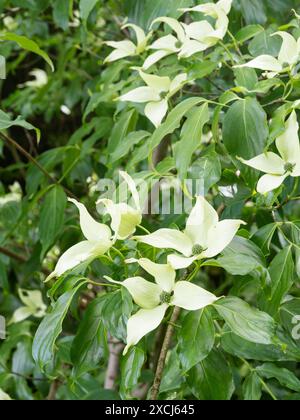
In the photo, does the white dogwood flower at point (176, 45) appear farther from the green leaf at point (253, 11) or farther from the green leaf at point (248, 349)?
the green leaf at point (248, 349)

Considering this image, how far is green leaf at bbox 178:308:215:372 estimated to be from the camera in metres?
0.61

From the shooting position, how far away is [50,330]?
0.65m

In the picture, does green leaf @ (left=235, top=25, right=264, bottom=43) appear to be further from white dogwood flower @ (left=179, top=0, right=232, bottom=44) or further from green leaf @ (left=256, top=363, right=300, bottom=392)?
green leaf @ (left=256, top=363, right=300, bottom=392)

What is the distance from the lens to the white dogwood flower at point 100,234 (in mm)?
631

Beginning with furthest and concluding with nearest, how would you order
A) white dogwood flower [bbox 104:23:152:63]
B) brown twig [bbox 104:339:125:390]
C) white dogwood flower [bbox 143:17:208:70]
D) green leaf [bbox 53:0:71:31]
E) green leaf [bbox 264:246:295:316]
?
brown twig [bbox 104:339:125:390], green leaf [bbox 53:0:71:31], white dogwood flower [bbox 104:23:152:63], white dogwood flower [bbox 143:17:208:70], green leaf [bbox 264:246:295:316]

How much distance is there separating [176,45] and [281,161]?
23 cm

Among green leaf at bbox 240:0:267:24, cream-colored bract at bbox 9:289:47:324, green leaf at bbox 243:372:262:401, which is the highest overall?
green leaf at bbox 240:0:267:24

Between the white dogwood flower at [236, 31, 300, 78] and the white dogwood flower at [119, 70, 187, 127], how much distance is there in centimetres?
10

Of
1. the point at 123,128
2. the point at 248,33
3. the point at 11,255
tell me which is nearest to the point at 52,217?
the point at 123,128

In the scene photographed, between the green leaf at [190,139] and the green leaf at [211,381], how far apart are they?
19 cm

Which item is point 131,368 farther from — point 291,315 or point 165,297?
point 291,315

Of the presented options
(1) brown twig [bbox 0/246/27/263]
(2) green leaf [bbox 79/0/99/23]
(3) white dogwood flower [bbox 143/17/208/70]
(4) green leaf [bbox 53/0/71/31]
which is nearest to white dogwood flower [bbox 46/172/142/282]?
(3) white dogwood flower [bbox 143/17/208/70]
